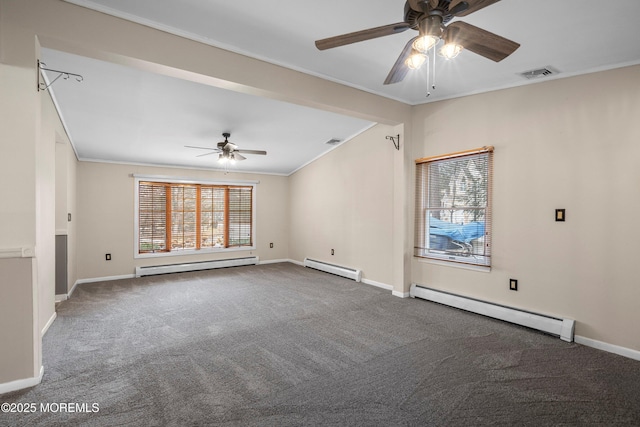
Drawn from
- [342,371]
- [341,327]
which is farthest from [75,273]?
[342,371]

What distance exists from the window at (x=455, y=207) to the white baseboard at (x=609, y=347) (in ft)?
3.80

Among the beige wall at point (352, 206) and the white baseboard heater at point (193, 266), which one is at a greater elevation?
the beige wall at point (352, 206)

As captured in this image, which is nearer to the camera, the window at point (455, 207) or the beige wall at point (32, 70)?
the beige wall at point (32, 70)

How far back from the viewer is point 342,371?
2.62m

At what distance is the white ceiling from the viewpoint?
2.45 m

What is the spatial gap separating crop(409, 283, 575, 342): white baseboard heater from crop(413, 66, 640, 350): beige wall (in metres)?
0.11

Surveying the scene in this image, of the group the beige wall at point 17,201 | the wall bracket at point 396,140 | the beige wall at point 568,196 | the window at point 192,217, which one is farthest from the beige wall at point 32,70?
the window at point 192,217

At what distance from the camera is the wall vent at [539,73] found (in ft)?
10.8

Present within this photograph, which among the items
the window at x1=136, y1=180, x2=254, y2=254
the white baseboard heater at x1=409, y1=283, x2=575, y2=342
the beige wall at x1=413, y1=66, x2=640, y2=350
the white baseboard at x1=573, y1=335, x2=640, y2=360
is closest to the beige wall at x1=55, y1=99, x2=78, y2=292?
the window at x1=136, y1=180, x2=254, y2=254

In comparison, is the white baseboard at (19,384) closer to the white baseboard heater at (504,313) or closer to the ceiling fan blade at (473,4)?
the ceiling fan blade at (473,4)

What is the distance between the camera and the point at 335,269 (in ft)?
20.8

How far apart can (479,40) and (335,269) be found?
16.1ft

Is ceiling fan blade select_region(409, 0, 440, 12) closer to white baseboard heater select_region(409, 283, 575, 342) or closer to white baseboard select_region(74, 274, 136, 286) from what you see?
white baseboard heater select_region(409, 283, 575, 342)

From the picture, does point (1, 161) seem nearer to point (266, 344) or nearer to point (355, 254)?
point (266, 344)
